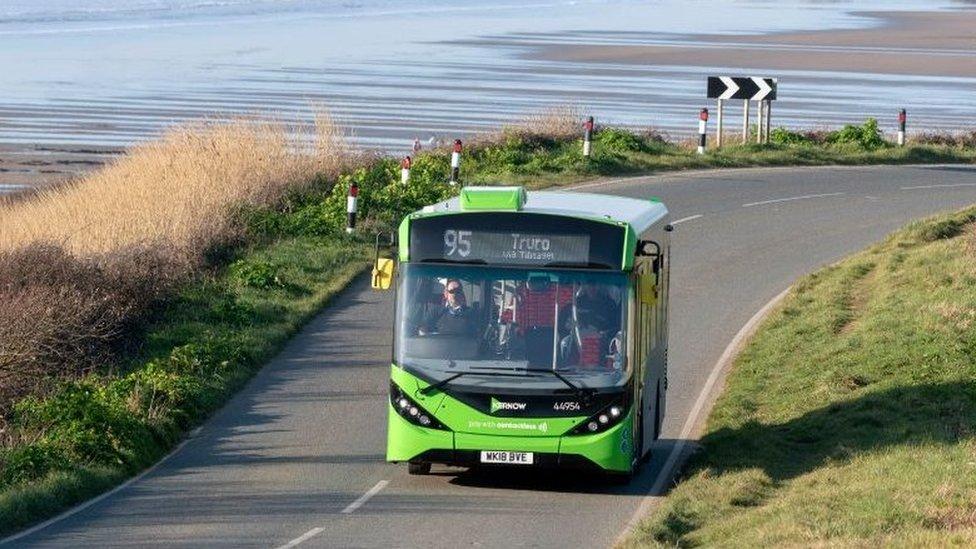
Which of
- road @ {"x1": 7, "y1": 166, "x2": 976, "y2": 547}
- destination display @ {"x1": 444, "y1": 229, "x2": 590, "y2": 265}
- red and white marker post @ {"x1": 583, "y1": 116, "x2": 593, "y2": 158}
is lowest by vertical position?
road @ {"x1": 7, "y1": 166, "x2": 976, "y2": 547}

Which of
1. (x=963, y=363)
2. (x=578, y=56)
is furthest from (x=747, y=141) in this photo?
(x=578, y=56)

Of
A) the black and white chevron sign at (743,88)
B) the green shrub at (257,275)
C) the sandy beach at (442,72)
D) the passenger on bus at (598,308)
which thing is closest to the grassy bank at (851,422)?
the passenger on bus at (598,308)

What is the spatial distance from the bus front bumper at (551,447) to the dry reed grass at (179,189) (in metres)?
10.8

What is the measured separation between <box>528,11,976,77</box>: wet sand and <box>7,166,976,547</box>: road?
44.5m

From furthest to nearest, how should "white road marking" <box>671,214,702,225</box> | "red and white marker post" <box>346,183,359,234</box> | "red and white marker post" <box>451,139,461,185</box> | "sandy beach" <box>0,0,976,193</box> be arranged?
"sandy beach" <box>0,0,976,193</box>, "red and white marker post" <box>451,139,461,185</box>, "white road marking" <box>671,214,702,225</box>, "red and white marker post" <box>346,183,359,234</box>

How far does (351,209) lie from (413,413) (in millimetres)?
14947

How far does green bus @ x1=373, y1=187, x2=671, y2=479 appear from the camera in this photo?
51.7 feet

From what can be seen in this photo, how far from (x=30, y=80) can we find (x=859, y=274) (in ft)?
131

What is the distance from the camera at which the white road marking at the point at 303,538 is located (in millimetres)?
13951

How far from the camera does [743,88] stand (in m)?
42.8

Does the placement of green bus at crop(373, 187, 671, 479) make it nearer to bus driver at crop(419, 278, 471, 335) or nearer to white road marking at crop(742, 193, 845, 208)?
bus driver at crop(419, 278, 471, 335)

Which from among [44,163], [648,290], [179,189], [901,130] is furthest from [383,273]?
[901,130]

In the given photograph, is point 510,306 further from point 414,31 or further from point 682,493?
point 414,31

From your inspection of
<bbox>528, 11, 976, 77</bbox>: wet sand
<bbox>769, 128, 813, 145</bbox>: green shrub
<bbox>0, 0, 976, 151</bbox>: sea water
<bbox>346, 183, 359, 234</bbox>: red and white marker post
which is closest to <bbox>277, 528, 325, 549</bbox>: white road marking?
<bbox>346, 183, 359, 234</bbox>: red and white marker post
